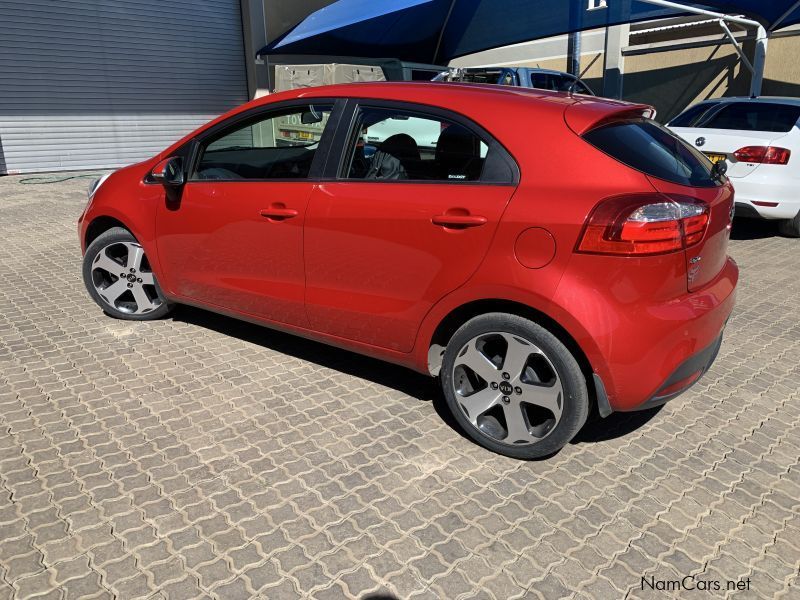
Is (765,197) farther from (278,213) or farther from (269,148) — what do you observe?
(278,213)

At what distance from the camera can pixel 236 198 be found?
3.76m

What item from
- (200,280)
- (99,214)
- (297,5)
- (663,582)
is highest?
(297,5)

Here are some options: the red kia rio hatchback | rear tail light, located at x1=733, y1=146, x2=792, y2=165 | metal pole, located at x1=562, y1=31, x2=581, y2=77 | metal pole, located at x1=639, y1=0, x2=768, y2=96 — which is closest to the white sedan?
rear tail light, located at x1=733, y1=146, x2=792, y2=165

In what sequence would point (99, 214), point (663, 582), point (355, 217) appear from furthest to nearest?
point (99, 214)
point (355, 217)
point (663, 582)

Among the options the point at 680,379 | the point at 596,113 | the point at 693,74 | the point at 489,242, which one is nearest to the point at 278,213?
the point at 489,242

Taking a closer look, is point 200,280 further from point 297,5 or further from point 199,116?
point 297,5

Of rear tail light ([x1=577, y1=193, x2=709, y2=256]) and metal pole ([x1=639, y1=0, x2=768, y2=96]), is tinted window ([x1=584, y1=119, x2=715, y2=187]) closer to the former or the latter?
rear tail light ([x1=577, y1=193, x2=709, y2=256])

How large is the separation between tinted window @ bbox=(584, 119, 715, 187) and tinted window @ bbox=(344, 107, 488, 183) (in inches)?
21.5

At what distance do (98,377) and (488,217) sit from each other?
2539 mm

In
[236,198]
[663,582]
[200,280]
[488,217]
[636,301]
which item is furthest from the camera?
[200,280]

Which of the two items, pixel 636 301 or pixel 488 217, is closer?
pixel 636 301

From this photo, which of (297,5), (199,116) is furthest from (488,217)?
(297,5)

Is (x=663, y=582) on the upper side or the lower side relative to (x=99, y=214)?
lower

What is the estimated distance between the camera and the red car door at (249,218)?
140 inches
